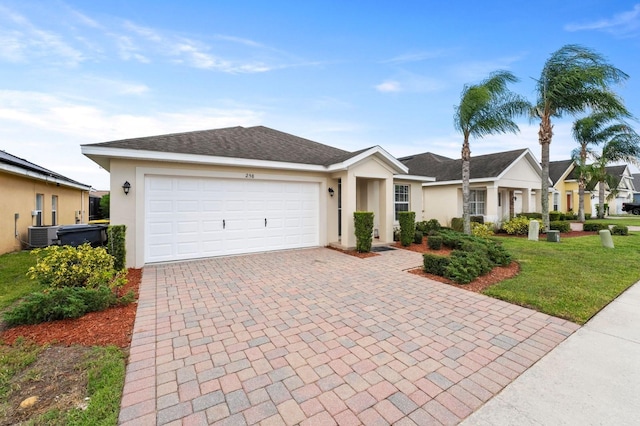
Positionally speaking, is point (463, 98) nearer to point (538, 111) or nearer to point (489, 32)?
point (489, 32)

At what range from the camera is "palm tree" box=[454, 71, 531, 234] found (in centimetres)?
1089

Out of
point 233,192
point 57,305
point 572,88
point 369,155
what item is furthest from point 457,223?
point 57,305

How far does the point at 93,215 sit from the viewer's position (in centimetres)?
2214

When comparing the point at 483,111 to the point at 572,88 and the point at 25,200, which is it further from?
the point at 25,200

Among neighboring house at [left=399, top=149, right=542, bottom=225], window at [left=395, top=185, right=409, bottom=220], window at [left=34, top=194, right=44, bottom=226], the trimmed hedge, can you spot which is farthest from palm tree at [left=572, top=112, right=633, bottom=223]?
window at [left=34, top=194, right=44, bottom=226]

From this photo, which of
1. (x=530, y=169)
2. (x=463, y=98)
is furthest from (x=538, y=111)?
(x=530, y=169)

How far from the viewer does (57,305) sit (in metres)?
4.05

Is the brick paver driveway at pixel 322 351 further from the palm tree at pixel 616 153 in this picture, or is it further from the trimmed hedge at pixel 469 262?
the palm tree at pixel 616 153

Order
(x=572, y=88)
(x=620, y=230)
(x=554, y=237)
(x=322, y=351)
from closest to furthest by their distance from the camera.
→ (x=322, y=351) → (x=554, y=237) → (x=572, y=88) → (x=620, y=230)

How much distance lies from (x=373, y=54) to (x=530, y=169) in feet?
45.0

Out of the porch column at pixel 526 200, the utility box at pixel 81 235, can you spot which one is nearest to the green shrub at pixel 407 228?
the utility box at pixel 81 235

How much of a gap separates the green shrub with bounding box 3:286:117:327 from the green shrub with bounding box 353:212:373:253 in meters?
6.93

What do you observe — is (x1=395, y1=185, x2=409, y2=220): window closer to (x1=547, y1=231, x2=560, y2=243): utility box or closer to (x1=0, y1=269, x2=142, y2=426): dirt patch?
(x1=547, y1=231, x2=560, y2=243): utility box

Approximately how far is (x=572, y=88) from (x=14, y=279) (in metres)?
20.1
